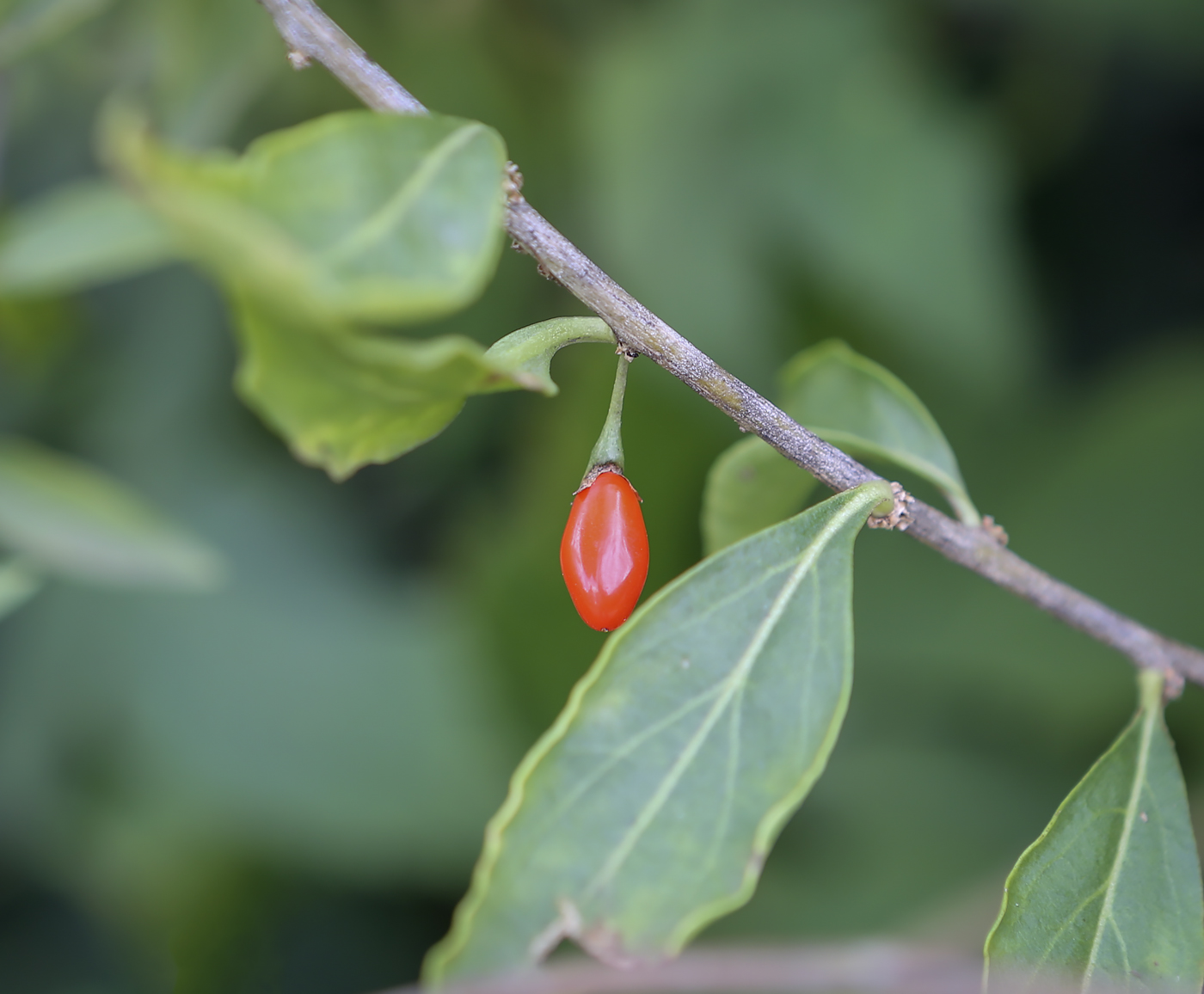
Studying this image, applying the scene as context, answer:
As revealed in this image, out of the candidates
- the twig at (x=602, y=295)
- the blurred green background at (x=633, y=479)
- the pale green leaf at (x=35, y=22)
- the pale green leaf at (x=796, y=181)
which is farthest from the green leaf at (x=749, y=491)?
the pale green leaf at (x=796, y=181)

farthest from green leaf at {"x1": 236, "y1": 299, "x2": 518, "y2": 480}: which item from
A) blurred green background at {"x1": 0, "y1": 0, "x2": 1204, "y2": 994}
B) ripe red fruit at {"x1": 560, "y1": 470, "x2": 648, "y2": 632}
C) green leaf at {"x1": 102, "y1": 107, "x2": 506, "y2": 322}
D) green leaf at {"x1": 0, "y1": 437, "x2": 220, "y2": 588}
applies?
blurred green background at {"x1": 0, "y1": 0, "x2": 1204, "y2": 994}

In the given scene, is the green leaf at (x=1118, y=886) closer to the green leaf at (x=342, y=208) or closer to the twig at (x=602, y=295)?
the twig at (x=602, y=295)

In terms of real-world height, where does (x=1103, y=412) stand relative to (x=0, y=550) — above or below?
above

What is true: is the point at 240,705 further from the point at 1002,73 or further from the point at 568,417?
the point at 1002,73

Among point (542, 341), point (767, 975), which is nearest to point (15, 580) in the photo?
point (542, 341)

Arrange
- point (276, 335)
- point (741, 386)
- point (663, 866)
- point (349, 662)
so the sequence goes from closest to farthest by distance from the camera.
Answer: point (276, 335)
point (663, 866)
point (741, 386)
point (349, 662)

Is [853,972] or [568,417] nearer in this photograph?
[853,972]

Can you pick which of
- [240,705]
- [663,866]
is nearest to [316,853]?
[240,705]
